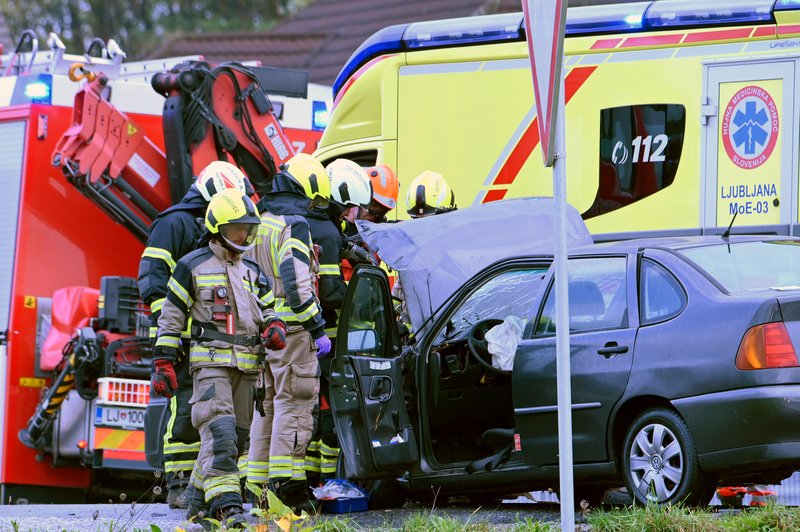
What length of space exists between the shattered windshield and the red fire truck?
3429mm

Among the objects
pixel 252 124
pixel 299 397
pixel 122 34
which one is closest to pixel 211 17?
pixel 122 34

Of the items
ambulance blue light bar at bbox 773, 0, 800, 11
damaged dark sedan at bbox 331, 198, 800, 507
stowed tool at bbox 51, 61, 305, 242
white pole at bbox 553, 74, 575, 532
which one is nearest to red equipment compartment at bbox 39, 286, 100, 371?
stowed tool at bbox 51, 61, 305, 242

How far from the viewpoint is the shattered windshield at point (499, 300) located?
26.3 ft

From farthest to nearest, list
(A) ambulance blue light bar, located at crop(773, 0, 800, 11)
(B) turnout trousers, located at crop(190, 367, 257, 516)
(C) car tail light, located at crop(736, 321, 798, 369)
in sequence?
1. (A) ambulance blue light bar, located at crop(773, 0, 800, 11)
2. (B) turnout trousers, located at crop(190, 367, 257, 516)
3. (C) car tail light, located at crop(736, 321, 798, 369)

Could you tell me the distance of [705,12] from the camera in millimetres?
9492

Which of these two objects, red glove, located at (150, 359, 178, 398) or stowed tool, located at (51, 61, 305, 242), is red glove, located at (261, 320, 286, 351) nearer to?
red glove, located at (150, 359, 178, 398)

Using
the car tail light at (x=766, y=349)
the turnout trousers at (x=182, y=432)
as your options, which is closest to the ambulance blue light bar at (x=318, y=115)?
the turnout trousers at (x=182, y=432)

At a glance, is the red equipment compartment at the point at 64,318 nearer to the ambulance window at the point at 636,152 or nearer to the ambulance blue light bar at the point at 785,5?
the ambulance window at the point at 636,152

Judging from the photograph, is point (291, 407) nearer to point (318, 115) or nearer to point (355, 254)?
point (355, 254)

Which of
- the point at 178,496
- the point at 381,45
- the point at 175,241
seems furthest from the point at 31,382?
the point at 381,45

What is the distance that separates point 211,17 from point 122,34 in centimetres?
216

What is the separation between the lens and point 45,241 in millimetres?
11383

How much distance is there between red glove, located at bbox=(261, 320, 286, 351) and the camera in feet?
24.9

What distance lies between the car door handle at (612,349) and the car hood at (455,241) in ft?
4.26
